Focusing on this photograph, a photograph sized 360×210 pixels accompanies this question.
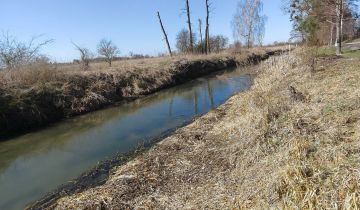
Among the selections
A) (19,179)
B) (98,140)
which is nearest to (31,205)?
(19,179)

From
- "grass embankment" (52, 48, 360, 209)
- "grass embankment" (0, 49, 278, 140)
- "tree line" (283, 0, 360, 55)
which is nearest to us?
"grass embankment" (52, 48, 360, 209)

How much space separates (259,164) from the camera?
15.3 feet

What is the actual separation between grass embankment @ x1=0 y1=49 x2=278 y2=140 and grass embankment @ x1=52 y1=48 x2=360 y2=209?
6079 millimetres

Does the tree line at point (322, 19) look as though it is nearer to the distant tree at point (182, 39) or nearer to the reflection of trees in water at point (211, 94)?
the reflection of trees in water at point (211, 94)

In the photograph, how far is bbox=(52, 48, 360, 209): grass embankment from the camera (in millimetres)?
3545

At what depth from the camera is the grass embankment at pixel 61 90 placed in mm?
10776

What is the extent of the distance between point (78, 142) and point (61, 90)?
444 centimetres

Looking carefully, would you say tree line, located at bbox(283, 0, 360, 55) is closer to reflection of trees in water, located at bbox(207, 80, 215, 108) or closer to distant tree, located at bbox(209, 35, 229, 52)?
reflection of trees in water, located at bbox(207, 80, 215, 108)

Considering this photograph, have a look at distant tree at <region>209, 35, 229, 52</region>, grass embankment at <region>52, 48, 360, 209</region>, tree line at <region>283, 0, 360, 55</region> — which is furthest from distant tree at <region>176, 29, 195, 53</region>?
grass embankment at <region>52, 48, 360, 209</region>

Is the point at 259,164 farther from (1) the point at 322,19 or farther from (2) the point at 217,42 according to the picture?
(2) the point at 217,42

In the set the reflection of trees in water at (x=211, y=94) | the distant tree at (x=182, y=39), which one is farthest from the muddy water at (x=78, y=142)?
the distant tree at (x=182, y=39)

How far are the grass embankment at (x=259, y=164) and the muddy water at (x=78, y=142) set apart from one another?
4.07 feet

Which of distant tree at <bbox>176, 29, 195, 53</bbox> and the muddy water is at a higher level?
distant tree at <bbox>176, 29, 195, 53</bbox>

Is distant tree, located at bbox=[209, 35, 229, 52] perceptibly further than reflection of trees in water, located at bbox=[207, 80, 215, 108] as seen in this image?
Yes
